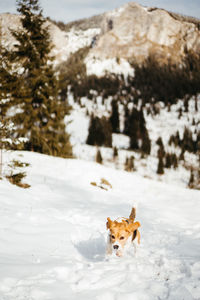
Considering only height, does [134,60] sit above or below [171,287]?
above

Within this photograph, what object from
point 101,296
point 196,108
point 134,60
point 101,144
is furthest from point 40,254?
point 134,60

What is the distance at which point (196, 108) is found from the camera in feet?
332

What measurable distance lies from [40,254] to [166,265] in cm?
240

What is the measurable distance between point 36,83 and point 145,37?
172834 mm

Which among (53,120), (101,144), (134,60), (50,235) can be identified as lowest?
(101,144)

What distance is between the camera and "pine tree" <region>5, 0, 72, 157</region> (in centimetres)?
1752

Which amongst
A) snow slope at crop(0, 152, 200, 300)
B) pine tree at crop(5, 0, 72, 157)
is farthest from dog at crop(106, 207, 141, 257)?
pine tree at crop(5, 0, 72, 157)

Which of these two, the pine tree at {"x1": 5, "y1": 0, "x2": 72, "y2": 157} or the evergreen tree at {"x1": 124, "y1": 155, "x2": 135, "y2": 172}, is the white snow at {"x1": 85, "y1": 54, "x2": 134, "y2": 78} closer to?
the evergreen tree at {"x1": 124, "y1": 155, "x2": 135, "y2": 172}

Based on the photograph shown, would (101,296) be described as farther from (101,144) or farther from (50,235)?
(101,144)

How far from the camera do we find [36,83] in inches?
699

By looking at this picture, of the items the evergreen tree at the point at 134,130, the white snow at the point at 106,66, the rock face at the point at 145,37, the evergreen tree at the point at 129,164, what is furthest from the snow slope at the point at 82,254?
the rock face at the point at 145,37

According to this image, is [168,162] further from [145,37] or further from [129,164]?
[145,37]

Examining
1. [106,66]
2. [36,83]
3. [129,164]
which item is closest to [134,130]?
[129,164]

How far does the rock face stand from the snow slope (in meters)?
163
